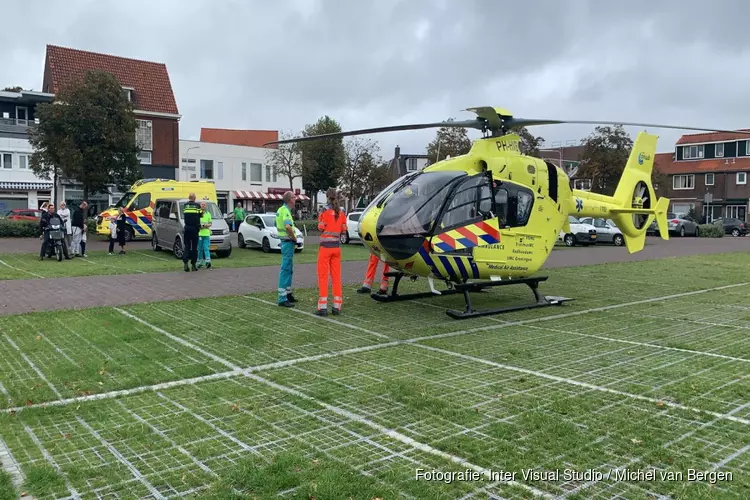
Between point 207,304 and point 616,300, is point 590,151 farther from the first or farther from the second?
point 207,304

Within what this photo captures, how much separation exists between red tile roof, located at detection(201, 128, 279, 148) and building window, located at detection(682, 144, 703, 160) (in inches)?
1780

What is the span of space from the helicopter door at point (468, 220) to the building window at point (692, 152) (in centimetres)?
5965

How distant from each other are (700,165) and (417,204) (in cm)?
5962

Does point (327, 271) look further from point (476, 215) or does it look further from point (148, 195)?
point (148, 195)

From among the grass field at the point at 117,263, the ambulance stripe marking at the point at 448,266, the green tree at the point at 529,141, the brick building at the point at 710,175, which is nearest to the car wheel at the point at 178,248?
the grass field at the point at 117,263

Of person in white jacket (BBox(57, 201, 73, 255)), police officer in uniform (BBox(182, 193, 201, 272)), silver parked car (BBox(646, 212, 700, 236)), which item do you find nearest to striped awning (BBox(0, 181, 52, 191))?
person in white jacket (BBox(57, 201, 73, 255))

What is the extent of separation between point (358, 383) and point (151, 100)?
4349 cm

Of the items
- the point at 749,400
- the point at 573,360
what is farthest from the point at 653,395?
the point at 573,360

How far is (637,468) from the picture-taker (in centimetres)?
379

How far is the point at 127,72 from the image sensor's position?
43.1 metres

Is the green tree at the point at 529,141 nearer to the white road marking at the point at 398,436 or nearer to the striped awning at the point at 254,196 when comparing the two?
the striped awning at the point at 254,196

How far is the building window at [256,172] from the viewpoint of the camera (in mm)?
55188

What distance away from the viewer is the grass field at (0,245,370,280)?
14.1 m

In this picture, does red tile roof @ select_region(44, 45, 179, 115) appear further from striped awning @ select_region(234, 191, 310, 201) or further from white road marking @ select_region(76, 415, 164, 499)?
white road marking @ select_region(76, 415, 164, 499)
